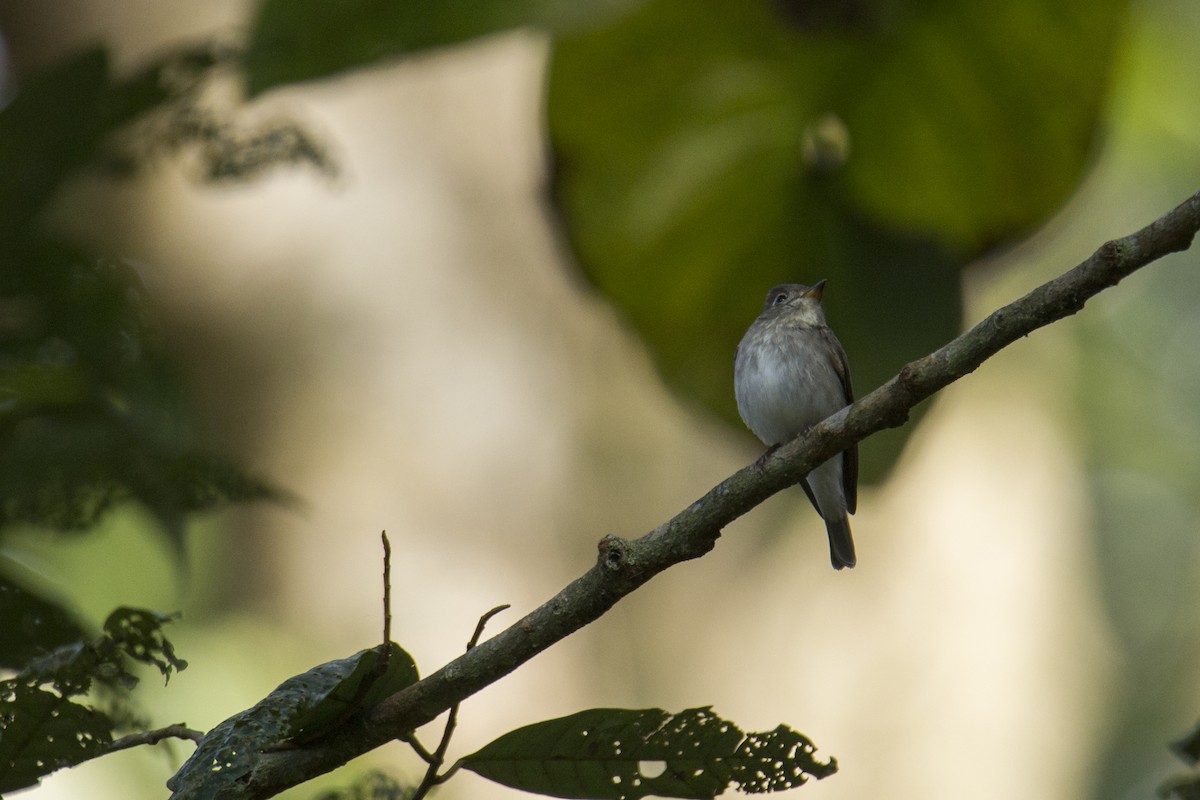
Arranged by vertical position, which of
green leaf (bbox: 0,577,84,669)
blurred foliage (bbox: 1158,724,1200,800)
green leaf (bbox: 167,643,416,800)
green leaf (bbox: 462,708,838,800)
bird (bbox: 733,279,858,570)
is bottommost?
blurred foliage (bbox: 1158,724,1200,800)

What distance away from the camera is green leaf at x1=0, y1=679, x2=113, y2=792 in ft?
4.78

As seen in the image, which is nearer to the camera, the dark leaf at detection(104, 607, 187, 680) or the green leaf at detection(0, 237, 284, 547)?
the dark leaf at detection(104, 607, 187, 680)

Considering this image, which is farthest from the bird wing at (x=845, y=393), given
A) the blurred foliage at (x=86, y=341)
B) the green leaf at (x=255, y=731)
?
the green leaf at (x=255, y=731)

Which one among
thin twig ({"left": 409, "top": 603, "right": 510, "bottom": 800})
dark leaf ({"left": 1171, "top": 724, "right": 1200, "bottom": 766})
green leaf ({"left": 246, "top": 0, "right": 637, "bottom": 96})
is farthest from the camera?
green leaf ({"left": 246, "top": 0, "right": 637, "bottom": 96})

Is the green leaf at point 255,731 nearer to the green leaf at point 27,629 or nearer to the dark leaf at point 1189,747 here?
the green leaf at point 27,629

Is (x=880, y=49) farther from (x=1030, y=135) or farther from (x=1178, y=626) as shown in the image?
(x=1178, y=626)

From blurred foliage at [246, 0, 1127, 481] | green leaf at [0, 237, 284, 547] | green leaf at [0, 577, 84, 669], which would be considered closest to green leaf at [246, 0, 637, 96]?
blurred foliage at [246, 0, 1127, 481]

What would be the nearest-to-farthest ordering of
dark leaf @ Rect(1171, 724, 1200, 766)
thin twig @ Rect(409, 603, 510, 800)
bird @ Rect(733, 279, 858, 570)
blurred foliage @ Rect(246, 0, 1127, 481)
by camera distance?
thin twig @ Rect(409, 603, 510, 800), dark leaf @ Rect(1171, 724, 1200, 766), blurred foliage @ Rect(246, 0, 1127, 481), bird @ Rect(733, 279, 858, 570)

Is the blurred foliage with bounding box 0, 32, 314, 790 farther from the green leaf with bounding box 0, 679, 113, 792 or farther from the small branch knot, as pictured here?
the small branch knot

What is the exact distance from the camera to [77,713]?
4.89 feet

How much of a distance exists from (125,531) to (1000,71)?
3.90m

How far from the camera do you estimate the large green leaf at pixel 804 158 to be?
2.61 metres

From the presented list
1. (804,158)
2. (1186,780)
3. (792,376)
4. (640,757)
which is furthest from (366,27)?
(1186,780)

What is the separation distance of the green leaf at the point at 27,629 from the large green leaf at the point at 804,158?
1.39 m
